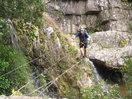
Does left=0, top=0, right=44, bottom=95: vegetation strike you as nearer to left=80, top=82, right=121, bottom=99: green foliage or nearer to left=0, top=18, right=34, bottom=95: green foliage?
left=0, top=18, right=34, bottom=95: green foliage

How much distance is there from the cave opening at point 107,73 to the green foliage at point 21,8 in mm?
6942

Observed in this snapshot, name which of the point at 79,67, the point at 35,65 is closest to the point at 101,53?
the point at 79,67

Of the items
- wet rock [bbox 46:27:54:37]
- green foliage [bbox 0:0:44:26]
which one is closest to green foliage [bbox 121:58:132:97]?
green foliage [bbox 0:0:44:26]

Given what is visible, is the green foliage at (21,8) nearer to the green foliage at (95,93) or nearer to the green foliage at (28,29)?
the green foliage at (28,29)

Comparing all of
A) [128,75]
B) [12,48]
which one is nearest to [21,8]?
[12,48]

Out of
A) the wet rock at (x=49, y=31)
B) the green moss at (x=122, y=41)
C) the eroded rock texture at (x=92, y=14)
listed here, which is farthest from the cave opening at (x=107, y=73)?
the eroded rock texture at (x=92, y=14)

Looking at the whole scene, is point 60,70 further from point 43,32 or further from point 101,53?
point 101,53

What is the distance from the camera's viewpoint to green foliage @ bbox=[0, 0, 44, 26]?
28.5 ft

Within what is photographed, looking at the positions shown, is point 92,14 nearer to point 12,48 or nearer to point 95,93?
point 12,48

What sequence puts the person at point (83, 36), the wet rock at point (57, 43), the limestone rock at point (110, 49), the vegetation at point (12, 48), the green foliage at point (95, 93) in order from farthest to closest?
1. the limestone rock at point (110, 49)
2. the wet rock at point (57, 43)
3. the person at point (83, 36)
4. the vegetation at point (12, 48)
5. the green foliage at point (95, 93)

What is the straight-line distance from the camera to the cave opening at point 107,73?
643 inches

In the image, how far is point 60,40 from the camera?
44.4ft

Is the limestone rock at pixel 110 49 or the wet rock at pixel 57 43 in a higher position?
the wet rock at pixel 57 43

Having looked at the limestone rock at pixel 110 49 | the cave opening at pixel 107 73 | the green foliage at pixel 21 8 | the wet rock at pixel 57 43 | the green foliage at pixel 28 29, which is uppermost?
the green foliage at pixel 21 8
